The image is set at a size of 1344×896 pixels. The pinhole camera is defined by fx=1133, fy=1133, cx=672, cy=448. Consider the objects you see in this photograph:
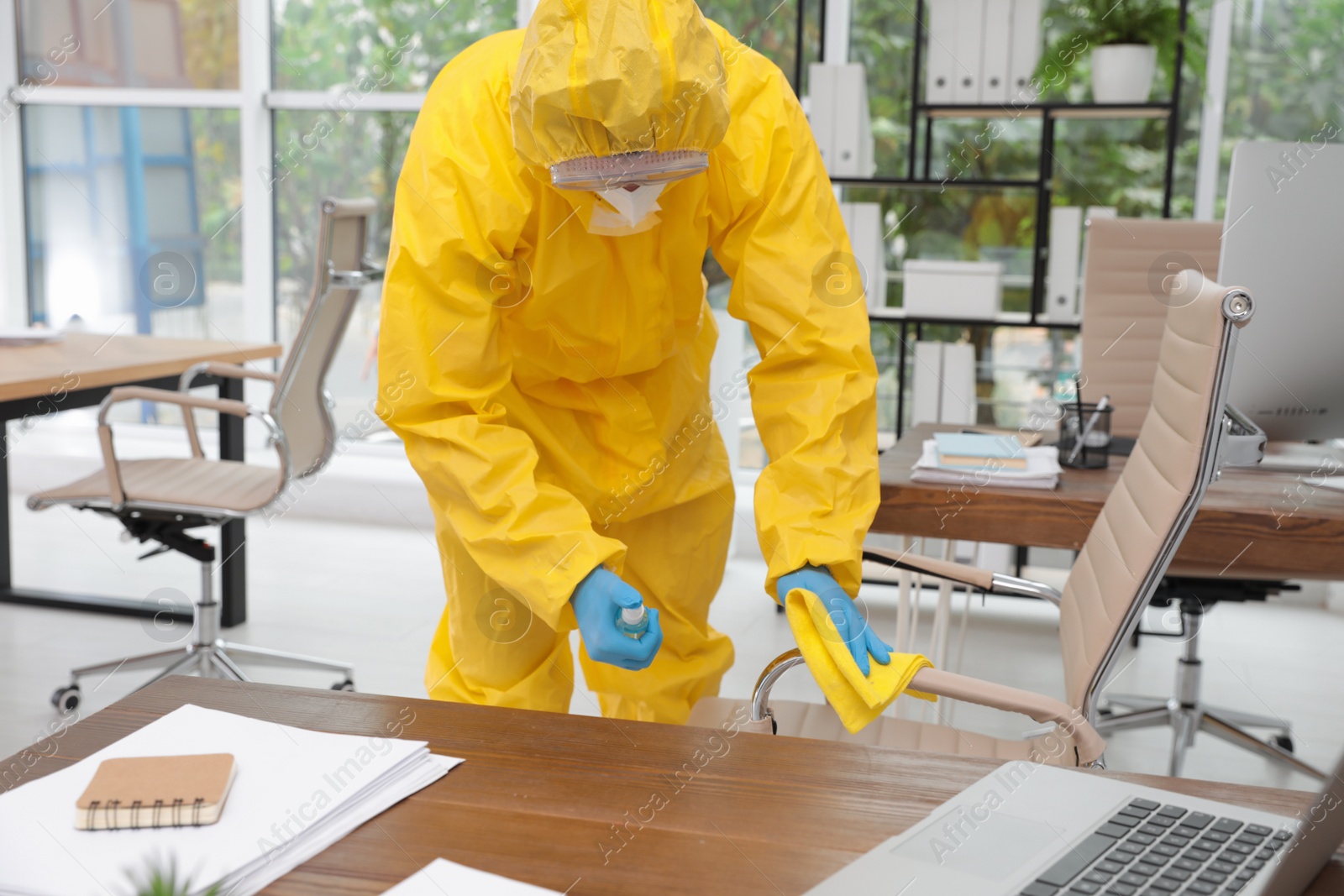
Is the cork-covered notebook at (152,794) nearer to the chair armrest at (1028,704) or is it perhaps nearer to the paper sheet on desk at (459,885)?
the paper sheet on desk at (459,885)

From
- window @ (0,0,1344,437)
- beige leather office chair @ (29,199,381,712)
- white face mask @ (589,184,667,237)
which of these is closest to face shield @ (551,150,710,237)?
white face mask @ (589,184,667,237)

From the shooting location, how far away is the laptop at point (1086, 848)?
0.69 meters

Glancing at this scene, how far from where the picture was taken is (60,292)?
15.4 ft

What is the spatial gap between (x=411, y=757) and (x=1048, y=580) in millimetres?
2959

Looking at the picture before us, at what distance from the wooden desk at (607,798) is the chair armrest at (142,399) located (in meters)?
1.50

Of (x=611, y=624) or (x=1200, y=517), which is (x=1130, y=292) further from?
(x=611, y=624)

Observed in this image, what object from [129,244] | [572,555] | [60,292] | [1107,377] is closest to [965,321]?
[1107,377]

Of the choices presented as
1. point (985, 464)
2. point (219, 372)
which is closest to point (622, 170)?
point (985, 464)

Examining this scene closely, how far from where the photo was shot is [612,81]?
1.06m

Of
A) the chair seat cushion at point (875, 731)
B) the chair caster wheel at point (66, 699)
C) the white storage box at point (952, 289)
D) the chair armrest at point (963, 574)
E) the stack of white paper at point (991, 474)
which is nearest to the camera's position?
the chair seat cushion at point (875, 731)

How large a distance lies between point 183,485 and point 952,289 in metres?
2.18

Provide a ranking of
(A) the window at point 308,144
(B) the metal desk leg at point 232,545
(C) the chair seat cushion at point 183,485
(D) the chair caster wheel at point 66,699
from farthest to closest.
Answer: (A) the window at point 308,144 < (B) the metal desk leg at point 232,545 < (D) the chair caster wheel at point 66,699 < (C) the chair seat cushion at point 183,485

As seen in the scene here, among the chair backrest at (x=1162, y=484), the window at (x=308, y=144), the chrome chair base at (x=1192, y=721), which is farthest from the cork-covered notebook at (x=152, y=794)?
the window at (x=308, y=144)

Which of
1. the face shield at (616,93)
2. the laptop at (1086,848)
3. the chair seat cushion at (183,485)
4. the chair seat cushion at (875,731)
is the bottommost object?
the chair seat cushion at (875,731)
